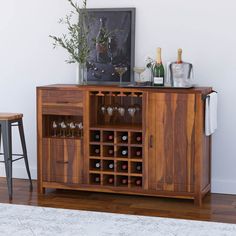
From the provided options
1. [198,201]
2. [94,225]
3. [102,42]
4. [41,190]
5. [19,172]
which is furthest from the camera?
[19,172]

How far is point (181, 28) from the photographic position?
5.56 metres

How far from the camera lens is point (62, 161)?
18.0 feet

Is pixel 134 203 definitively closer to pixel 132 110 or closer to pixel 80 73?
pixel 132 110

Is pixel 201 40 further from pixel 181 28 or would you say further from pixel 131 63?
pixel 131 63

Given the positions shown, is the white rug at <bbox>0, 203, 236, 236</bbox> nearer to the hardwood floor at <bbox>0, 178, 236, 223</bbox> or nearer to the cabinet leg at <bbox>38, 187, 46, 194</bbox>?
the hardwood floor at <bbox>0, 178, 236, 223</bbox>

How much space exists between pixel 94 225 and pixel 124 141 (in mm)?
1094

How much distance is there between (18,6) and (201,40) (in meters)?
1.89

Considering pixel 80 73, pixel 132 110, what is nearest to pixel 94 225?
pixel 132 110

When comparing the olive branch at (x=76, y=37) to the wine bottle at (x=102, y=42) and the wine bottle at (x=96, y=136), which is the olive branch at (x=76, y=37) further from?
the wine bottle at (x=96, y=136)

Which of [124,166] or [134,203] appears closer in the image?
[134,203]

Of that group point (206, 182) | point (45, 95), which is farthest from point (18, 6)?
point (206, 182)

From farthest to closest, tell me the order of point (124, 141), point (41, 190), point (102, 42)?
point (102, 42) → point (41, 190) → point (124, 141)

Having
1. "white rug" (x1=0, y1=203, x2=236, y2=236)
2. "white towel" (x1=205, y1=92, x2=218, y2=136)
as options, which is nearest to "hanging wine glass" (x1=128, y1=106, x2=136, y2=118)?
"white towel" (x1=205, y1=92, x2=218, y2=136)

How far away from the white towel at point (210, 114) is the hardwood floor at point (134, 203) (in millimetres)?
625
